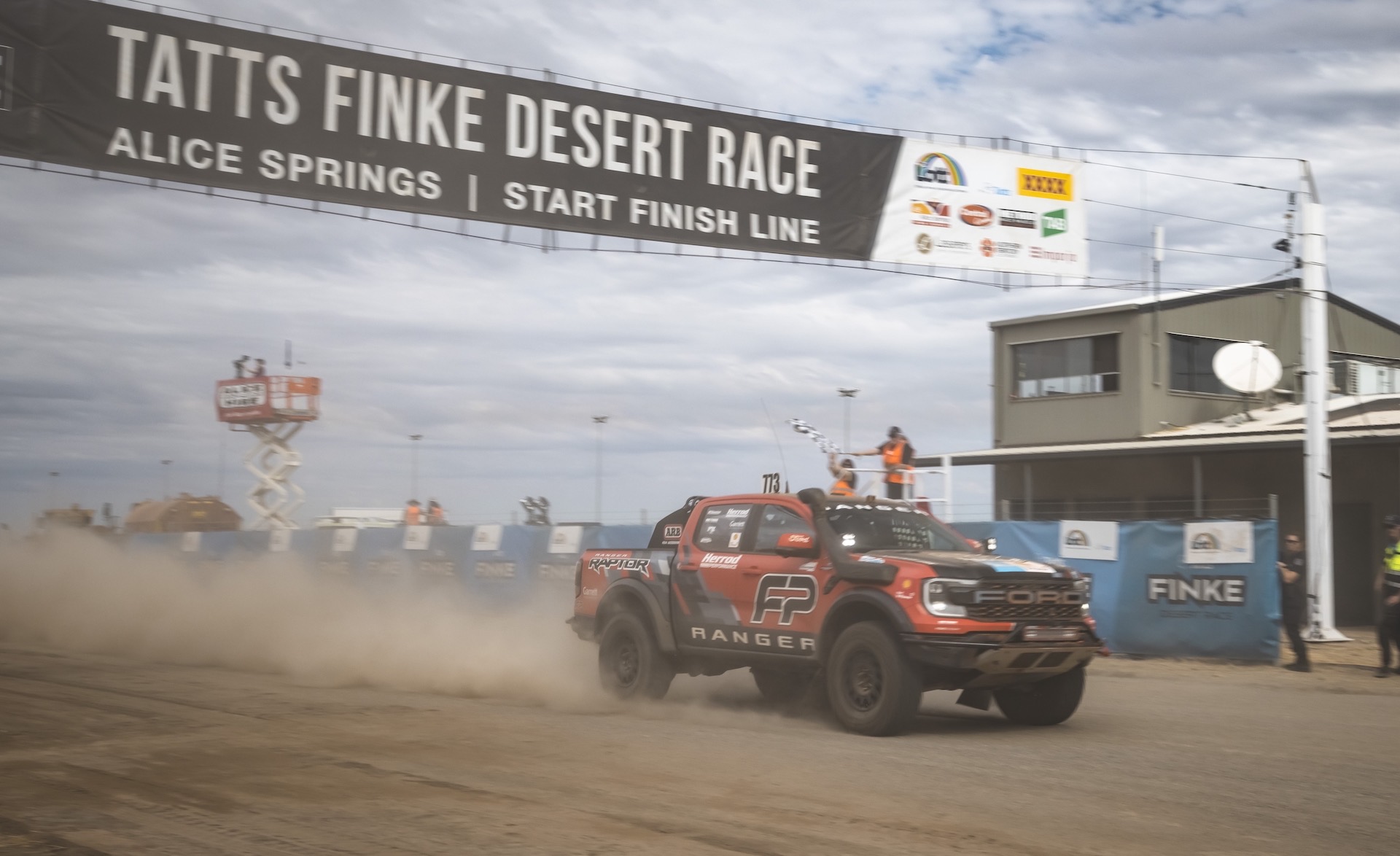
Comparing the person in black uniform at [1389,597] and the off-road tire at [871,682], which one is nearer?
the off-road tire at [871,682]

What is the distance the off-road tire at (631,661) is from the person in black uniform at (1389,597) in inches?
340

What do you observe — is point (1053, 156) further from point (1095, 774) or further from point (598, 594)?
point (1095, 774)

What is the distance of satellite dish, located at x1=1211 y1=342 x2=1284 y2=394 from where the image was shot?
27.4 meters

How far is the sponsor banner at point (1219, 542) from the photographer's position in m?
16.2

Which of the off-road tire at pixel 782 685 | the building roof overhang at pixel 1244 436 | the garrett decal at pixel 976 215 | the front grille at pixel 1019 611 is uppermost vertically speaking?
the garrett decal at pixel 976 215

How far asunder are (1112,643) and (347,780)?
1245 centimetres

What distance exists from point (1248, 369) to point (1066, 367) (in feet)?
15.8

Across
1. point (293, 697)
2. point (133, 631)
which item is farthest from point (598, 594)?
point (133, 631)

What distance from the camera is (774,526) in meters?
11.1

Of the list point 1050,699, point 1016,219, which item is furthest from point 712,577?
point 1016,219

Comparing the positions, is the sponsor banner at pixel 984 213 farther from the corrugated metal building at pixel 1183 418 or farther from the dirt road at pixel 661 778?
the dirt road at pixel 661 778

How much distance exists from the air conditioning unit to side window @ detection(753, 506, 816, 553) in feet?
80.6

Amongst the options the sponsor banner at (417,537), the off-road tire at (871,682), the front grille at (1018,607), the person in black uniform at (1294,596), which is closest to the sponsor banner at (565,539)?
the sponsor banner at (417,537)

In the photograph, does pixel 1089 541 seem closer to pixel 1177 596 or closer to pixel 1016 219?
pixel 1177 596
